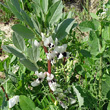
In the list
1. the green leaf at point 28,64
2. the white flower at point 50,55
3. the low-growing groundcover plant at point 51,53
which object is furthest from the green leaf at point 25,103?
the white flower at point 50,55

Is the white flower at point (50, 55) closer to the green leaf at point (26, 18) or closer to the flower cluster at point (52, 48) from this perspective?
the flower cluster at point (52, 48)

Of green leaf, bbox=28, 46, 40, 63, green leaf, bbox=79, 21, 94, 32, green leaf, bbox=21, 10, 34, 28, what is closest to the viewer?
green leaf, bbox=21, 10, 34, 28

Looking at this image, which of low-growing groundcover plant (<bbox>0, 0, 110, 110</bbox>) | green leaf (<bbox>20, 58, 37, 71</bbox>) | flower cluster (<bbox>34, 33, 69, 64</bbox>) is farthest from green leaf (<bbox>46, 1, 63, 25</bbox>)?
green leaf (<bbox>20, 58, 37, 71</bbox>)

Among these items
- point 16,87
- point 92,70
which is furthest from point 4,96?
point 92,70

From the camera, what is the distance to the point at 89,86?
4.75 ft

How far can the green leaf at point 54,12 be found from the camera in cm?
101

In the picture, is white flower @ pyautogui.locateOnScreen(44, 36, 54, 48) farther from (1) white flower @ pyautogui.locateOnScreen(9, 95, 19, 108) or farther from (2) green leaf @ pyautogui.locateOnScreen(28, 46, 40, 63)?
(1) white flower @ pyautogui.locateOnScreen(9, 95, 19, 108)

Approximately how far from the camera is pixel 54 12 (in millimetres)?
1033

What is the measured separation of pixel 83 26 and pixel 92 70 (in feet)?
1.20

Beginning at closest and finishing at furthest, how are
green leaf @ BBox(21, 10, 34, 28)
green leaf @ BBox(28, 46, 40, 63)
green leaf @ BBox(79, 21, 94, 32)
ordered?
1. green leaf @ BBox(21, 10, 34, 28)
2. green leaf @ BBox(28, 46, 40, 63)
3. green leaf @ BBox(79, 21, 94, 32)

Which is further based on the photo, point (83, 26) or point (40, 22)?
point (83, 26)

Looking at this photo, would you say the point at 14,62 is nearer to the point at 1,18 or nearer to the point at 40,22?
the point at 40,22

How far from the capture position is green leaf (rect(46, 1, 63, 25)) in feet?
3.32

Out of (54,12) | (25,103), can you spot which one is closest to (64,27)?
(54,12)
